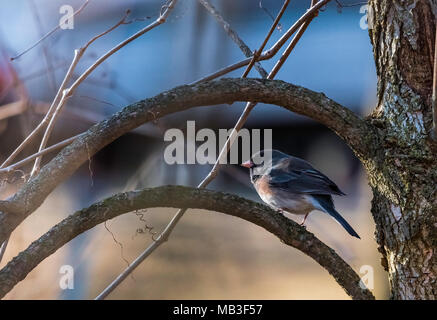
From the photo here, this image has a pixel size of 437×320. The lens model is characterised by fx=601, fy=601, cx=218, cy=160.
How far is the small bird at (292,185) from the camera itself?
2.74 m

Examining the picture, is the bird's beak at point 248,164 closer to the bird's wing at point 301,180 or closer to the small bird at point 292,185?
the small bird at point 292,185

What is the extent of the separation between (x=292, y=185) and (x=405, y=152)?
1.28 meters

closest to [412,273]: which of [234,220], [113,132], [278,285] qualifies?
[113,132]

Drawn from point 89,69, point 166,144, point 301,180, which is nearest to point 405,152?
point 89,69

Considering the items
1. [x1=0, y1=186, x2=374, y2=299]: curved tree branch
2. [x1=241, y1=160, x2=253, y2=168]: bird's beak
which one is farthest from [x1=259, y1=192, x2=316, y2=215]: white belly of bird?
[x1=0, y1=186, x2=374, y2=299]: curved tree branch

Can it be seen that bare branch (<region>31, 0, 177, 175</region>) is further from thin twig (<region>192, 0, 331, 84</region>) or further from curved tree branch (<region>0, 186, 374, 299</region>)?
curved tree branch (<region>0, 186, 374, 299</region>)

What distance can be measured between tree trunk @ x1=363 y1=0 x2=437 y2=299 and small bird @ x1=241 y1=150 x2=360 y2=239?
900 millimetres

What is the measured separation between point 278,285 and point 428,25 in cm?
224

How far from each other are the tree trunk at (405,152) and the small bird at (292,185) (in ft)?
2.95

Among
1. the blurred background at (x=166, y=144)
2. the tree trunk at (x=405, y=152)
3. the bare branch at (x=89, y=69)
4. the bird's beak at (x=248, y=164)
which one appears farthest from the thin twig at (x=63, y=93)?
the bird's beak at (x=248, y=164)

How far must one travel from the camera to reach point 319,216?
13.5ft

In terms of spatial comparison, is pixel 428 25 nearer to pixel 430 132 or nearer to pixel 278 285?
pixel 430 132

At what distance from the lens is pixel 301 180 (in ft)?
9.50

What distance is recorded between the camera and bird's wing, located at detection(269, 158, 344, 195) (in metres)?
2.73
